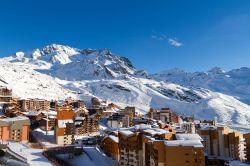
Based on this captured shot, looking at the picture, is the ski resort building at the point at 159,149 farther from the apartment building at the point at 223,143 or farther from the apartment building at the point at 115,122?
the apartment building at the point at 115,122

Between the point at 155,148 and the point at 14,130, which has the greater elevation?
the point at 14,130

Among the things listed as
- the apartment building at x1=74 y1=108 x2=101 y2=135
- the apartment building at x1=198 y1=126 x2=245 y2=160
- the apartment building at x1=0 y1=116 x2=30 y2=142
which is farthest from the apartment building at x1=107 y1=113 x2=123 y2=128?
the apartment building at x1=0 y1=116 x2=30 y2=142

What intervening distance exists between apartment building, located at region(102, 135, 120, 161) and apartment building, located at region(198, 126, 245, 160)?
3052 cm

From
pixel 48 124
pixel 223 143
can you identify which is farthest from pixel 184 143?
pixel 48 124

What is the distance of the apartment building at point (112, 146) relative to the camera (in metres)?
87.6

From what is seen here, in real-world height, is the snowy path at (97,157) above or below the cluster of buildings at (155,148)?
below

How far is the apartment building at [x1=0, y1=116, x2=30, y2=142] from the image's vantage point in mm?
86000

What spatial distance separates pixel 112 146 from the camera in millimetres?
89125

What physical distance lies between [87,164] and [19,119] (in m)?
23.7

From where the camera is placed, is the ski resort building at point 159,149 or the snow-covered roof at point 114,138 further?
the snow-covered roof at point 114,138

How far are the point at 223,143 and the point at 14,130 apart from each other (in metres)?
61.1

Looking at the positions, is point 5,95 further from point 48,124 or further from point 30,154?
point 30,154

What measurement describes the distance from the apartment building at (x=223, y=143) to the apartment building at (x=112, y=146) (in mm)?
30516

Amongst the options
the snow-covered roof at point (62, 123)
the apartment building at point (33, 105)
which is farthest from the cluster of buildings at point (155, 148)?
the apartment building at point (33, 105)
